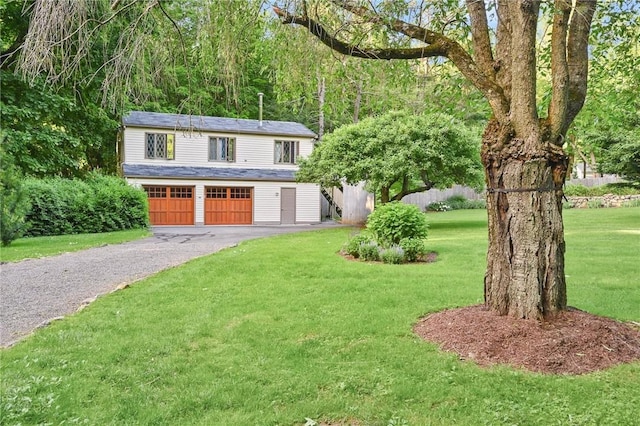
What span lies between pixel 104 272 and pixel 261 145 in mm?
16176

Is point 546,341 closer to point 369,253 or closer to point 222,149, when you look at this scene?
point 369,253

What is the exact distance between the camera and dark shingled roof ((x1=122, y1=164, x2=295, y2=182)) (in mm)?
20891

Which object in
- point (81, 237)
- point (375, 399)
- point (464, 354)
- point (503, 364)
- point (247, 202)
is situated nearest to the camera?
point (375, 399)

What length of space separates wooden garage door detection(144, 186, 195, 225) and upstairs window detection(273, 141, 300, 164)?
16.1ft

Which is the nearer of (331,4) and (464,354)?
(464,354)

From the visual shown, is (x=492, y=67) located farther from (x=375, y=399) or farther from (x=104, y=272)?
(x=104, y=272)

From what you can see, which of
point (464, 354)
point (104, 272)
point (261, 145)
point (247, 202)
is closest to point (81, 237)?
point (104, 272)

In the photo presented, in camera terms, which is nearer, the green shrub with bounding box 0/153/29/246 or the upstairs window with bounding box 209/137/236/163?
the green shrub with bounding box 0/153/29/246

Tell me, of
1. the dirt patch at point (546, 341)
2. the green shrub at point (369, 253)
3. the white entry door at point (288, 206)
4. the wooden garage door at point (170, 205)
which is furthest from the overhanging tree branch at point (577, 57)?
the wooden garage door at point (170, 205)

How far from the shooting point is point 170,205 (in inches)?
847

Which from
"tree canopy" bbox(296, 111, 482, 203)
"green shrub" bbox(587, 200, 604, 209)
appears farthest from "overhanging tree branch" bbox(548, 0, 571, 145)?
"green shrub" bbox(587, 200, 604, 209)

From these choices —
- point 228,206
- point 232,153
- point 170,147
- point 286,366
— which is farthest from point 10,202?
point 232,153

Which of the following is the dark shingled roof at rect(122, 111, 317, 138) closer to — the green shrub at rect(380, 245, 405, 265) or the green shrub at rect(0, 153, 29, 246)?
the green shrub at rect(0, 153, 29, 246)

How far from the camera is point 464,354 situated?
3646 millimetres
